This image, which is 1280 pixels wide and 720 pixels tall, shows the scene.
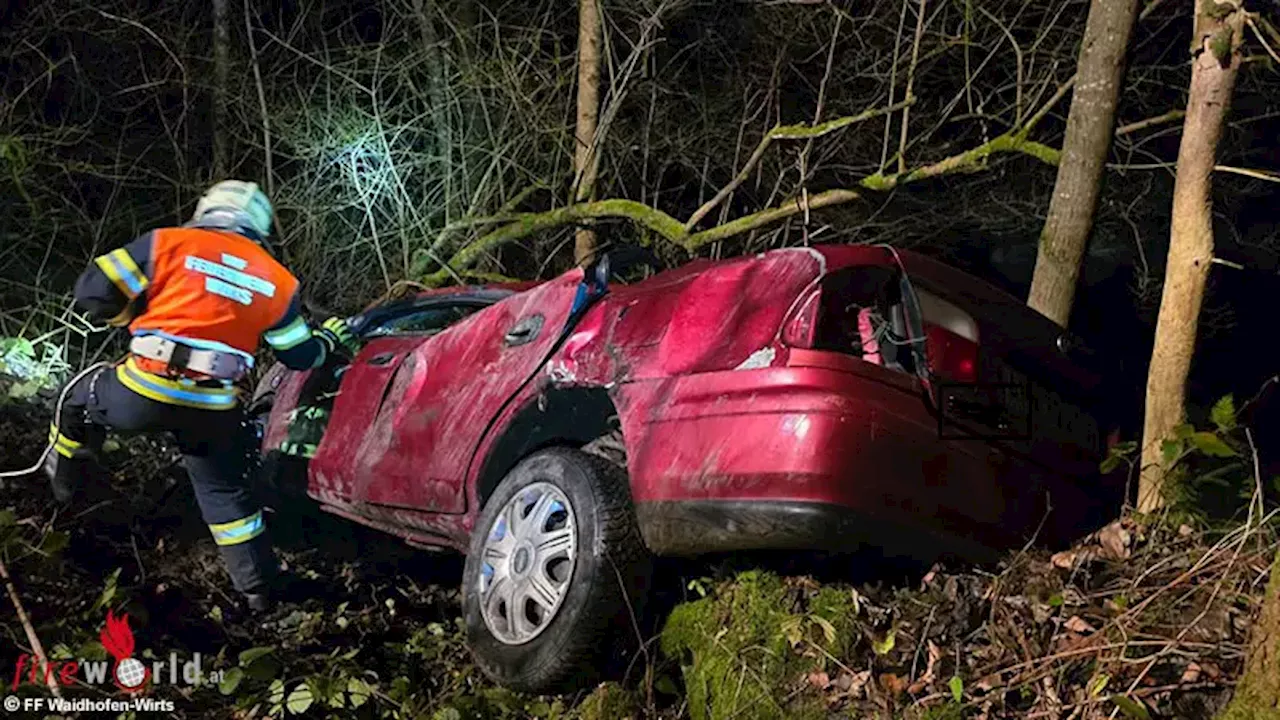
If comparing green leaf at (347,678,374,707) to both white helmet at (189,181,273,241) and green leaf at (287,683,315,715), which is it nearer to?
green leaf at (287,683,315,715)

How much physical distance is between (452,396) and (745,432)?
1.51m

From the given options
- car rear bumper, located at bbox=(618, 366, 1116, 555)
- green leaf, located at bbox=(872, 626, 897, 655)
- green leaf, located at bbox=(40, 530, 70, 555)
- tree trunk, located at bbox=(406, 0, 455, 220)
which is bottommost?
green leaf, located at bbox=(40, 530, 70, 555)

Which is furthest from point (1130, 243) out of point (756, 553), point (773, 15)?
point (756, 553)

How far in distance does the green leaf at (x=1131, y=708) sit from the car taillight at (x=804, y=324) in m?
1.10

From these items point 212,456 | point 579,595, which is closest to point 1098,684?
point 579,595

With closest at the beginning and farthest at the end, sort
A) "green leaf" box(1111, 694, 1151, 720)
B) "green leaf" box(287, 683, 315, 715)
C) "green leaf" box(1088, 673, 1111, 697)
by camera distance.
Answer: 1. "green leaf" box(1111, 694, 1151, 720)
2. "green leaf" box(1088, 673, 1111, 697)
3. "green leaf" box(287, 683, 315, 715)

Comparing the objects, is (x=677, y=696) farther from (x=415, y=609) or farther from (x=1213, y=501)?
(x=1213, y=501)

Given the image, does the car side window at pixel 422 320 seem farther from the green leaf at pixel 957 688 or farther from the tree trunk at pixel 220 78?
the tree trunk at pixel 220 78

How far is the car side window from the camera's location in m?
5.03

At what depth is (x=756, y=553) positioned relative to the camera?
318 cm

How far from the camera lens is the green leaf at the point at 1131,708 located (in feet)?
7.23

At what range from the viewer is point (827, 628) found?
285 centimetres

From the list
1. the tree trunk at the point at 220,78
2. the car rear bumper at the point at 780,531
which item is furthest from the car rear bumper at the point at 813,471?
the tree trunk at the point at 220,78

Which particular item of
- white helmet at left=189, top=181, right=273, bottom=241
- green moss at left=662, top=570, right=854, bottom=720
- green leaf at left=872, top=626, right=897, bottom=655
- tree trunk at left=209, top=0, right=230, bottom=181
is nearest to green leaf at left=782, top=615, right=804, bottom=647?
green moss at left=662, top=570, right=854, bottom=720
